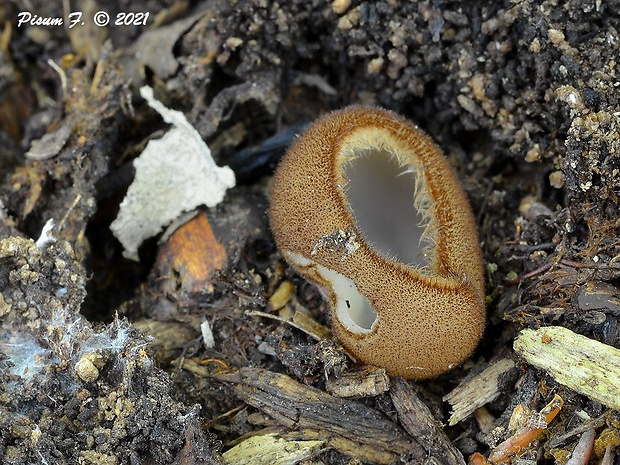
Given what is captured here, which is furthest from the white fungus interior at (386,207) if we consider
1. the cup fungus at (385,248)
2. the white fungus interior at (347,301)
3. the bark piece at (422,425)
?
the bark piece at (422,425)

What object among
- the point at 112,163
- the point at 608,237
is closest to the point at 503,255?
the point at 608,237

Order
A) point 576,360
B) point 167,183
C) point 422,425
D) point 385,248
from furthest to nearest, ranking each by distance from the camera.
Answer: point 167,183 → point 385,248 → point 422,425 → point 576,360

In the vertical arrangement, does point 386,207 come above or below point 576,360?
above

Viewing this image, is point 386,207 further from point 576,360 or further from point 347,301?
point 576,360

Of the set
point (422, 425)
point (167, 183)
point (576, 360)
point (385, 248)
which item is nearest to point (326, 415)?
point (422, 425)

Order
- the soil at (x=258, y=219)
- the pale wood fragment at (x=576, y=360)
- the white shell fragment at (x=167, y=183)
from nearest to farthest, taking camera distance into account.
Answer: the pale wood fragment at (x=576, y=360), the soil at (x=258, y=219), the white shell fragment at (x=167, y=183)

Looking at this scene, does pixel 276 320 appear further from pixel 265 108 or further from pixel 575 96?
pixel 575 96

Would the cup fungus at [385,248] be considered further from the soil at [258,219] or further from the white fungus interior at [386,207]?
the soil at [258,219]

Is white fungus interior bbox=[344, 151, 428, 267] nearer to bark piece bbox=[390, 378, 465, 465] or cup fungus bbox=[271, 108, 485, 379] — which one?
cup fungus bbox=[271, 108, 485, 379]
